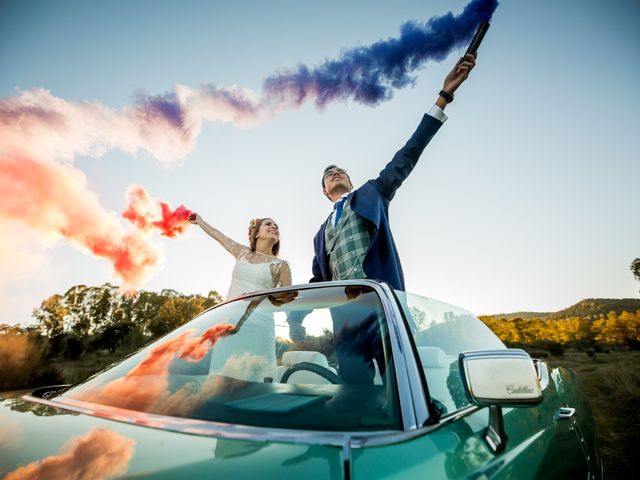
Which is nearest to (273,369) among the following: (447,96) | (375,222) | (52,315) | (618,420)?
(375,222)

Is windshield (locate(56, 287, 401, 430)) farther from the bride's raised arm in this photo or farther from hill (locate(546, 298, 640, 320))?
hill (locate(546, 298, 640, 320))

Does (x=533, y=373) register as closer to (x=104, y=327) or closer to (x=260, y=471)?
(x=260, y=471)

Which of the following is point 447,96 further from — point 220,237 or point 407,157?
point 220,237

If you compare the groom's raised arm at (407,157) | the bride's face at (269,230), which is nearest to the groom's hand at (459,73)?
the groom's raised arm at (407,157)

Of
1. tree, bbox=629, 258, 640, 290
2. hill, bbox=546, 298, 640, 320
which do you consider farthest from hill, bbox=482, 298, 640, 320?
tree, bbox=629, 258, 640, 290

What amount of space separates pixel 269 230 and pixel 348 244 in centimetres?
180

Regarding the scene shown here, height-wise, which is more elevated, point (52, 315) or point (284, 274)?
point (52, 315)

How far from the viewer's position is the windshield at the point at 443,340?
109cm

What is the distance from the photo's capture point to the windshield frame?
0.75 meters

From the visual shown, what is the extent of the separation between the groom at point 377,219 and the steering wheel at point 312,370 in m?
1.13

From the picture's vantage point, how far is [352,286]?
149 cm

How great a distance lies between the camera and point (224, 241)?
15.3ft

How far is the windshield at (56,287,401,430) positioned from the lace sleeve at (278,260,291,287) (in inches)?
89.4

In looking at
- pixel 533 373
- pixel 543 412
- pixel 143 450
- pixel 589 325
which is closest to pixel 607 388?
pixel 543 412
